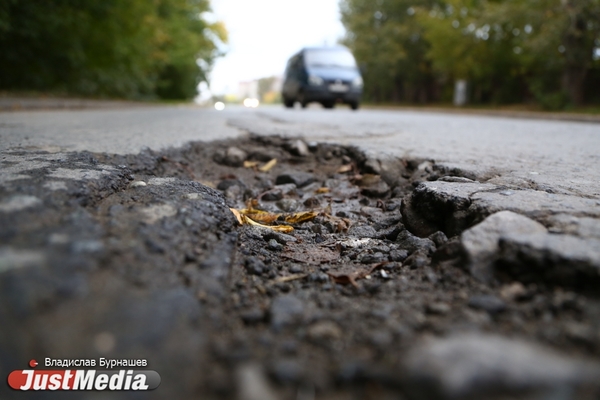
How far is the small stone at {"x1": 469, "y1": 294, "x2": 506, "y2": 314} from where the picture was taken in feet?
2.96

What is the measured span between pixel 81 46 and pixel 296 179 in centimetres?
992

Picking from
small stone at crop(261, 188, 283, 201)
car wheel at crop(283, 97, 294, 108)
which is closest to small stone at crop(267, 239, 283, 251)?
small stone at crop(261, 188, 283, 201)

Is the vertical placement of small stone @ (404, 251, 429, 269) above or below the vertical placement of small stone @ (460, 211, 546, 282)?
below

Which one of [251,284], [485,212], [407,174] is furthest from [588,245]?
[407,174]

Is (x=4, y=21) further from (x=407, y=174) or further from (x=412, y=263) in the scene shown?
(x=412, y=263)

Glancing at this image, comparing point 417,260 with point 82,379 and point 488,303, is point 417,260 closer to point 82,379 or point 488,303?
point 488,303

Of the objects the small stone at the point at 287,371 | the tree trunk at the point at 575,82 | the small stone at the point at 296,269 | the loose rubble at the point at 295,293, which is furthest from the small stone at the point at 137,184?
the tree trunk at the point at 575,82

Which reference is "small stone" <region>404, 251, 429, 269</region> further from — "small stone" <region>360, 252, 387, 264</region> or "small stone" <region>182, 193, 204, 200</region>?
"small stone" <region>182, 193, 204, 200</region>

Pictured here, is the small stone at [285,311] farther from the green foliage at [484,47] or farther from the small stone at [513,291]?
the green foliage at [484,47]

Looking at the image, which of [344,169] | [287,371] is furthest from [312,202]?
[287,371]

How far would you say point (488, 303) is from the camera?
3.01 feet

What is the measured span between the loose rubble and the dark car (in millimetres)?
9663

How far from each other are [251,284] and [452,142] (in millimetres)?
2634

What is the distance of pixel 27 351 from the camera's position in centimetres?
72
